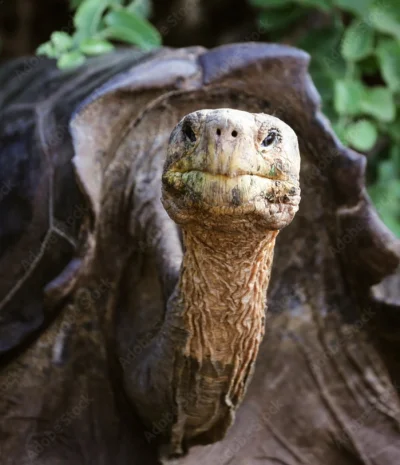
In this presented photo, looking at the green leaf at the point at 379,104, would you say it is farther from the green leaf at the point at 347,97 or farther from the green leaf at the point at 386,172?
the green leaf at the point at 386,172

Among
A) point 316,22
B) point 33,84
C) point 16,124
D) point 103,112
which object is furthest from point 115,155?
point 316,22

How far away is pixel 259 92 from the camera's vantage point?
2.51 m

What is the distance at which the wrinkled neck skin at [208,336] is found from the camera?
1.74 metres

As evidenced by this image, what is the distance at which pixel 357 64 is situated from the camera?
3783 mm

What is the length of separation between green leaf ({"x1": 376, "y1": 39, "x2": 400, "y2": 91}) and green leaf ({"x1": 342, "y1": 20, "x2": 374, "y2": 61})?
0.24ft

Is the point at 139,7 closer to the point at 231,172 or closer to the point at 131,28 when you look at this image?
the point at 131,28

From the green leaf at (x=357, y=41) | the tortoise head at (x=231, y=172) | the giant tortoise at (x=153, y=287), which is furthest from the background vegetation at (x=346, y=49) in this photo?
the tortoise head at (x=231, y=172)

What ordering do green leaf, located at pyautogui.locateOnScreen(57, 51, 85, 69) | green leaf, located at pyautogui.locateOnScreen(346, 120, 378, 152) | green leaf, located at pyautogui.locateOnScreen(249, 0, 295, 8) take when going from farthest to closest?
green leaf, located at pyautogui.locateOnScreen(249, 0, 295, 8) < green leaf, located at pyautogui.locateOnScreen(346, 120, 378, 152) < green leaf, located at pyautogui.locateOnScreen(57, 51, 85, 69)

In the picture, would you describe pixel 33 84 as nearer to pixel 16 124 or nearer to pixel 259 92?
pixel 16 124

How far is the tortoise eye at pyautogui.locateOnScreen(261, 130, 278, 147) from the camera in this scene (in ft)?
5.21

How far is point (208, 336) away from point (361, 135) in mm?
2015

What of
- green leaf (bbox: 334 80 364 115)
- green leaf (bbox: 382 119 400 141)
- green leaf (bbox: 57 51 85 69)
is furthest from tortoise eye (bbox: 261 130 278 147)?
green leaf (bbox: 382 119 400 141)

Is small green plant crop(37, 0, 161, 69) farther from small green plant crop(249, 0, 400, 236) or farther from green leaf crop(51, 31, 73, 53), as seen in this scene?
small green plant crop(249, 0, 400, 236)

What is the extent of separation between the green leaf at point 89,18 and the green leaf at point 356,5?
1046 mm
